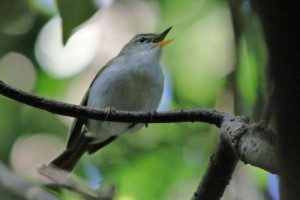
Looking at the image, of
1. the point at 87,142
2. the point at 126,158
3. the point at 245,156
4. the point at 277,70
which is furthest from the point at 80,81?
the point at 277,70

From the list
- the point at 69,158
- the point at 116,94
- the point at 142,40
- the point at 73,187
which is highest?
the point at 142,40

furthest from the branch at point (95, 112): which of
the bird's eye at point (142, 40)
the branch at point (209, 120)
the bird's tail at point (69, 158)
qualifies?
the bird's eye at point (142, 40)

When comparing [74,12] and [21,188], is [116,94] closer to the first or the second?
[21,188]

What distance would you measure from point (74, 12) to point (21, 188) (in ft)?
3.09

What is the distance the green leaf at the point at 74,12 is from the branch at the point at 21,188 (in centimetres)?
71

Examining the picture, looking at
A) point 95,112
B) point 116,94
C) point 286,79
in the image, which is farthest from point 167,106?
point 286,79

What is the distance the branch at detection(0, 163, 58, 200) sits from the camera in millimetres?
1990

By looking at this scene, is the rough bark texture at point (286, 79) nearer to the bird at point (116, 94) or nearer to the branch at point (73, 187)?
the branch at point (73, 187)

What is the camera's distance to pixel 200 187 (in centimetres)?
198

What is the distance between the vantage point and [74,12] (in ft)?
5.15

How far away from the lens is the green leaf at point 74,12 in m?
1.54

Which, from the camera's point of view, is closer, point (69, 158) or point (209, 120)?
point (209, 120)

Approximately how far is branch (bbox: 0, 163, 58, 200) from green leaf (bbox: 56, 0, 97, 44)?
71cm

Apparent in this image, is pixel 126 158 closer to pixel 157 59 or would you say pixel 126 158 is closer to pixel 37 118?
pixel 37 118
